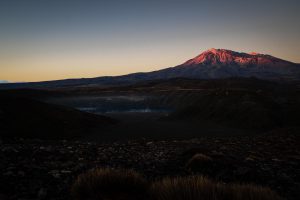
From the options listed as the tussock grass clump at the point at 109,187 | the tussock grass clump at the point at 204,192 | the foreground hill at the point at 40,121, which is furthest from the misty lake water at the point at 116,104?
the tussock grass clump at the point at 204,192

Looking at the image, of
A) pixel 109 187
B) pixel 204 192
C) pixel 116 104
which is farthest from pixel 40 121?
pixel 116 104

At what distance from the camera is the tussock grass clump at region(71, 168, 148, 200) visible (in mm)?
4965

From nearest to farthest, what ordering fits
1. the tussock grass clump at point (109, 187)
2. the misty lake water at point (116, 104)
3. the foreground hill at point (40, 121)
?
the tussock grass clump at point (109, 187) < the foreground hill at point (40, 121) < the misty lake water at point (116, 104)

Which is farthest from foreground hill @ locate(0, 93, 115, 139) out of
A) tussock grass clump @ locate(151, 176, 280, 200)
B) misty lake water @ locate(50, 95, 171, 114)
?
misty lake water @ locate(50, 95, 171, 114)

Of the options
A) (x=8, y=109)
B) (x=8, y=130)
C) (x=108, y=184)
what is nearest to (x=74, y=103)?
(x=8, y=109)

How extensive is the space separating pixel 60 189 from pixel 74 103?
348 feet

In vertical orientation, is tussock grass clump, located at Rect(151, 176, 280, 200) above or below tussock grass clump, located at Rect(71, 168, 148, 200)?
above

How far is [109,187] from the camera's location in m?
5.30

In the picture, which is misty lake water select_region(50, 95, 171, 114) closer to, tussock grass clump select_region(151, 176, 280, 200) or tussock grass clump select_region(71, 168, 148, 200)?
tussock grass clump select_region(71, 168, 148, 200)

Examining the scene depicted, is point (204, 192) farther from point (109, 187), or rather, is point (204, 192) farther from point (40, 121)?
point (40, 121)

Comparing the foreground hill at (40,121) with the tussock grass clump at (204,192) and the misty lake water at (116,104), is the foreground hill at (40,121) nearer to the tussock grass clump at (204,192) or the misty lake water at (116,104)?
the tussock grass clump at (204,192)

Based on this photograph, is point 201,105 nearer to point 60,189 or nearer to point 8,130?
point 8,130

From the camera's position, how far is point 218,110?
163 ft

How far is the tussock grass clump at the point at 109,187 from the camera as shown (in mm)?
4965
